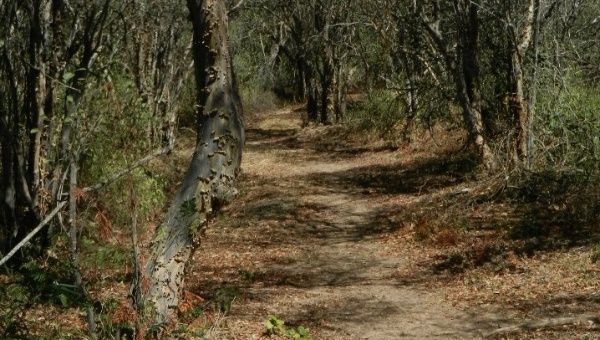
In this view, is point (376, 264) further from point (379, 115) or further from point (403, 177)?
point (379, 115)

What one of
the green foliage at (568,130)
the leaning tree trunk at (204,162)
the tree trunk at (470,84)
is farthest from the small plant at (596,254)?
the tree trunk at (470,84)

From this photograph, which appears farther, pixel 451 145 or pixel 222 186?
pixel 451 145

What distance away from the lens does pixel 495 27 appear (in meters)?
14.8

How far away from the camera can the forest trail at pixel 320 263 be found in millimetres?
8219

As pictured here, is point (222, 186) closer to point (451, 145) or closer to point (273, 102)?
point (451, 145)

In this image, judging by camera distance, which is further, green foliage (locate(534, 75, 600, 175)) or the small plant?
green foliage (locate(534, 75, 600, 175))

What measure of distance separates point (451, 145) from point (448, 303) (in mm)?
10655

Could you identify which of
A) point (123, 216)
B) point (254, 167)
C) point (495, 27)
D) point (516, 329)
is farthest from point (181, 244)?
point (254, 167)

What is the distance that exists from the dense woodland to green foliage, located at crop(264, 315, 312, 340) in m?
0.03

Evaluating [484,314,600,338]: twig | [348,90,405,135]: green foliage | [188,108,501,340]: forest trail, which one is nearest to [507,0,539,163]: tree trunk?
[188,108,501,340]: forest trail

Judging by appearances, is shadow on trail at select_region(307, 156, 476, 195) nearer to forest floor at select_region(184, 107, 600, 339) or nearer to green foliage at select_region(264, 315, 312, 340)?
forest floor at select_region(184, 107, 600, 339)

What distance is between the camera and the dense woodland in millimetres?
6363

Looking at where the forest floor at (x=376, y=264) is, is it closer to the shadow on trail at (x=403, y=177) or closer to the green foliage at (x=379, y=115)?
the shadow on trail at (x=403, y=177)

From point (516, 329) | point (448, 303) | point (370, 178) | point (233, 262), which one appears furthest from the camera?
point (370, 178)
